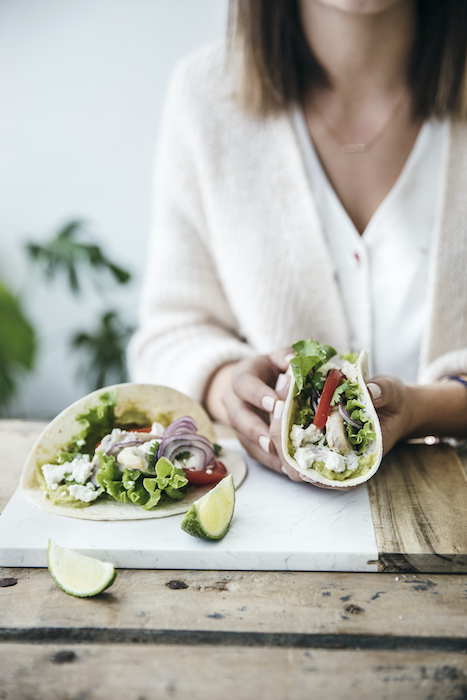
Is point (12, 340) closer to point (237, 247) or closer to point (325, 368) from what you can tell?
point (237, 247)

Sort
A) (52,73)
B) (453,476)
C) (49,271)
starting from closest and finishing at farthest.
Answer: (453,476), (49,271), (52,73)

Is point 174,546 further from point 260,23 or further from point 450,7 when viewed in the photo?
point 450,7

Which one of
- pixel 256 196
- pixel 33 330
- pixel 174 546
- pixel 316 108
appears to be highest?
pixel 316 108

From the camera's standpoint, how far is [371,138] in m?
1.96

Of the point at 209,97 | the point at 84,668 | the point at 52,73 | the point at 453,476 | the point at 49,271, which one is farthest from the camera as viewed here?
the point at 52,73

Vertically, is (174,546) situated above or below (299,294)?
below

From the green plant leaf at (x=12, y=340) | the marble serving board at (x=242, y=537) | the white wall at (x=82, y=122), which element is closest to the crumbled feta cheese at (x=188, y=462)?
the marble serving board at (x=242, y=537)

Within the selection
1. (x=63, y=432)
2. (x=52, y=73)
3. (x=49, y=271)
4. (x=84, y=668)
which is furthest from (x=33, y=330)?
(x=84, y=668)

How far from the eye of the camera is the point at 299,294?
6.19ft

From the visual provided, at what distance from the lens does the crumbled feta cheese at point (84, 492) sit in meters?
1.24

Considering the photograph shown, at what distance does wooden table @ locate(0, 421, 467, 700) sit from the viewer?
814 mm

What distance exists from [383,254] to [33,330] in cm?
184

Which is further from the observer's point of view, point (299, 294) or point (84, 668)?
point (299, 294)

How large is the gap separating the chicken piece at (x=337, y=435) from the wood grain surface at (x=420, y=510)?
15 centimetres
